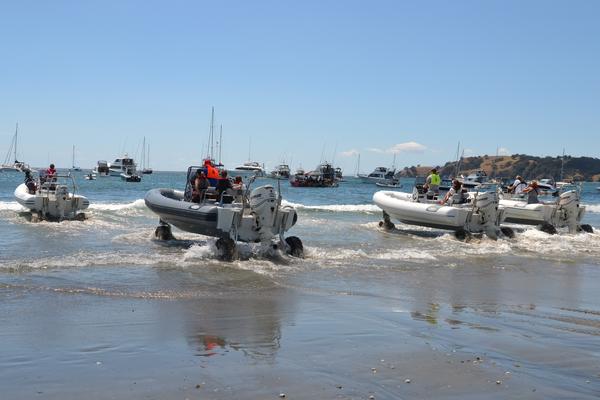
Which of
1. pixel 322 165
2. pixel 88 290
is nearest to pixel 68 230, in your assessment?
pixel 88 290

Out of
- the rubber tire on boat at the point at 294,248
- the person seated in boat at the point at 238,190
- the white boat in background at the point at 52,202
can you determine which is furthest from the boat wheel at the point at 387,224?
the white boat in background at the point at 52,202

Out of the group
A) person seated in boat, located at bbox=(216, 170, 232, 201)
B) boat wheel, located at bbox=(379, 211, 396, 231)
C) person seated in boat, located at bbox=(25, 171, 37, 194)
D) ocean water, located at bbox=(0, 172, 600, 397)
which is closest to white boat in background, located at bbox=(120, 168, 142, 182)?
person seated in boat, located at bbox=(25, 171, 37, 194)

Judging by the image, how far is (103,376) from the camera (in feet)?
18.2

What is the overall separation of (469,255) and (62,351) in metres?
11.4

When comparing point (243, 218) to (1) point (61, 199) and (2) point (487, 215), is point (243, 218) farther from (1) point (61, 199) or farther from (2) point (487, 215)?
(1) point (61, 199)

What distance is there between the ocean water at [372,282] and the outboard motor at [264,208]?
47 cm

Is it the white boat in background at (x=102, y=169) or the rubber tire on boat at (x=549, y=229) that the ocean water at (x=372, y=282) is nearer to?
the rubber tire on boat at (x=549, y=229)

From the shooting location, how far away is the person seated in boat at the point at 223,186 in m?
14.7

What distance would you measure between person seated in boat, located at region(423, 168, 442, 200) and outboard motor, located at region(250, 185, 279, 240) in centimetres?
828

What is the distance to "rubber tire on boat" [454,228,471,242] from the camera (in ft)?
60.8

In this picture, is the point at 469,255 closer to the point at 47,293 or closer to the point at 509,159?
the point at 47,293

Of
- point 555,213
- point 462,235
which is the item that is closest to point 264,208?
point 462,235

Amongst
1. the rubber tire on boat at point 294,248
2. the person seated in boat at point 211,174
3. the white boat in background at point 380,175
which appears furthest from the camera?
the white boat in background at point 380,175

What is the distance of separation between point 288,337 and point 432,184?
1486 centimetres
